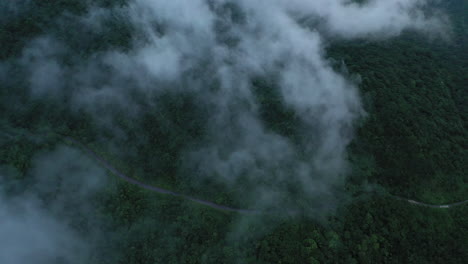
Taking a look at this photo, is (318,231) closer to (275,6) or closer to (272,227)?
(272,227)

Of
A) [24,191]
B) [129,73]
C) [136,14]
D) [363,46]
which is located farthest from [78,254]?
[363,46]

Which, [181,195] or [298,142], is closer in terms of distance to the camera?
[181,195]

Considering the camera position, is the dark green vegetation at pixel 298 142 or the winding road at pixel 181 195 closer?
the dark green vegetation at pixel 298 142

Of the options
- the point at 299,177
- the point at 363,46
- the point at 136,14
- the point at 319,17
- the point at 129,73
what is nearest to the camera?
the point at 299,177

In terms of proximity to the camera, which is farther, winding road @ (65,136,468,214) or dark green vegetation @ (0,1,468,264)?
winding road @ (65,136,468,214)

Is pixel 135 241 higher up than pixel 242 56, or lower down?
lower down

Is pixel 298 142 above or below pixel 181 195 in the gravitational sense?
above

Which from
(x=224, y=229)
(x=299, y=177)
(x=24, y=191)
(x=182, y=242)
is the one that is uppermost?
(x=299, y=177)

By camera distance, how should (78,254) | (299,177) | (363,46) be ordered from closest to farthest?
(78,254)
(299,177)
(363,46)
